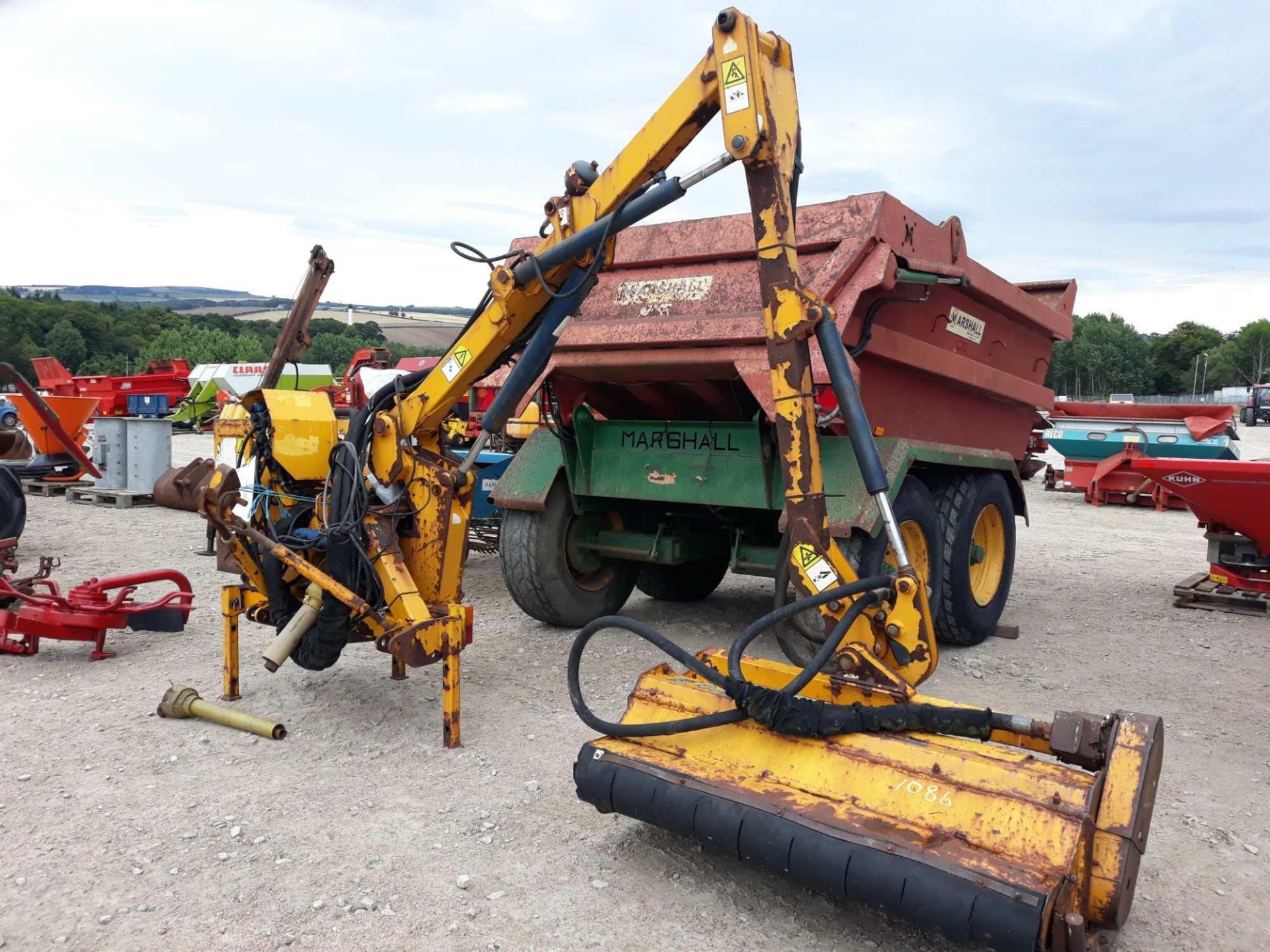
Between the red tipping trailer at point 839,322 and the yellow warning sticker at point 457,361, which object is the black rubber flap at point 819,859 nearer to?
the yellow warning sticker at point 457,361

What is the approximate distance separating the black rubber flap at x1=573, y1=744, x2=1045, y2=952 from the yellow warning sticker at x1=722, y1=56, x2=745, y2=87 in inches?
90.3

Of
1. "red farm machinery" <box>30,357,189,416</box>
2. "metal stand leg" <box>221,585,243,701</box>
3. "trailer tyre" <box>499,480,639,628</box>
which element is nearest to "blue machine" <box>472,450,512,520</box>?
"trailer tyre" <box>499,480,639,628</box>

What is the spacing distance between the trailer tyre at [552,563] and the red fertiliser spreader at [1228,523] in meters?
3.66

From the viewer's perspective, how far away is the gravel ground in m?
2.71

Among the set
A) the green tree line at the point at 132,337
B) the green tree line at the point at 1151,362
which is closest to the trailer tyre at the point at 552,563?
the green tree line at the point at 132,337

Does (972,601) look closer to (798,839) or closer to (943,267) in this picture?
(943,267)

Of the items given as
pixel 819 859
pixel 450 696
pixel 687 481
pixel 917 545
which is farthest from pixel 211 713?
pixel 917 545

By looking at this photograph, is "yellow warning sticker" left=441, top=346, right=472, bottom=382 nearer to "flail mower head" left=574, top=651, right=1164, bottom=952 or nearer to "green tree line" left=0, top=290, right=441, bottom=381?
"flail mower head" left=574, top=651, right=1164, bottom=952

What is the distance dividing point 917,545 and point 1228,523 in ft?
9.69

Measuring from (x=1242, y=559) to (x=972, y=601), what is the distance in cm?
268

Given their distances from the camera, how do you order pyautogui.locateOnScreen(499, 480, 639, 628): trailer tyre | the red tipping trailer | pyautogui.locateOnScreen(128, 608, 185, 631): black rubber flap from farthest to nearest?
pyautogui.locateOnScreen(499, 480, 639, 628): trailer tyre → pyautogui.locateOnScreen(128, 608, 185, 631): black rubber flap → the red tipping trailer

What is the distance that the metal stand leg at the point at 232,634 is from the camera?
177 inches

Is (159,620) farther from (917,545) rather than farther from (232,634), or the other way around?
(917,545)

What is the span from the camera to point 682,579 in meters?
6.84
